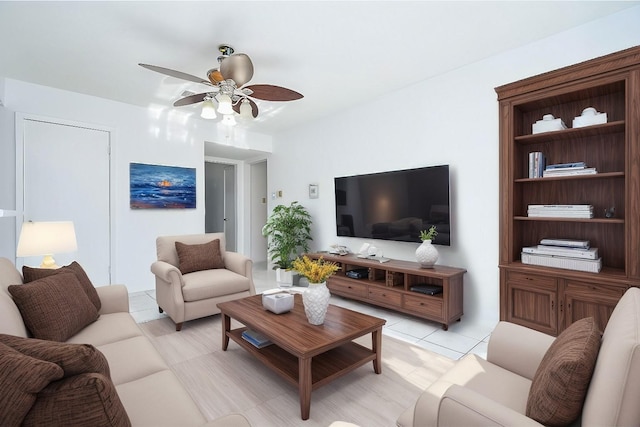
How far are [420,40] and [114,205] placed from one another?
411cm

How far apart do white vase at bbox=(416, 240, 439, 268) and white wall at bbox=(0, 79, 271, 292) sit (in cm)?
341

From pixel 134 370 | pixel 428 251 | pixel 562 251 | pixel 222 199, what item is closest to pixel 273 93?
pixel 428 251

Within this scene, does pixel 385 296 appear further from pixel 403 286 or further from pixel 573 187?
pixel 573 187

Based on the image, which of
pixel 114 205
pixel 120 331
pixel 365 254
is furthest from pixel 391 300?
pixel 114 205

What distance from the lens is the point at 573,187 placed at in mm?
2557

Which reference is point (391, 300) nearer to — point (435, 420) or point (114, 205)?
point (435, 420)

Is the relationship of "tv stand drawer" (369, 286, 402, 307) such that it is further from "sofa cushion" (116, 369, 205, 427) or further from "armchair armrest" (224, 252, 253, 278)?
"sofa cushion" (116, 369, 205, 427)

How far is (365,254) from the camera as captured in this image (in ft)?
12.3

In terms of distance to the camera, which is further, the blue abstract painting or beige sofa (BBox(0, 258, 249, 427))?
the blue abstract painting

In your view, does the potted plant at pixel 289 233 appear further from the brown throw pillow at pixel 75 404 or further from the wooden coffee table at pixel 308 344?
the brown throw pillow at pixel 75 404

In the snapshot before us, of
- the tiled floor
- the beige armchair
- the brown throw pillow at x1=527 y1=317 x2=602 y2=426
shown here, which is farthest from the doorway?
the brown throw pillow at x1=527 y1=317 x2=602 y2=426

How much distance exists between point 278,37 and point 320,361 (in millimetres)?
2505

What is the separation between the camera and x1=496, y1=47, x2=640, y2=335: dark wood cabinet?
206cm

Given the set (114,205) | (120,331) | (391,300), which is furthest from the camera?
(114,205)
